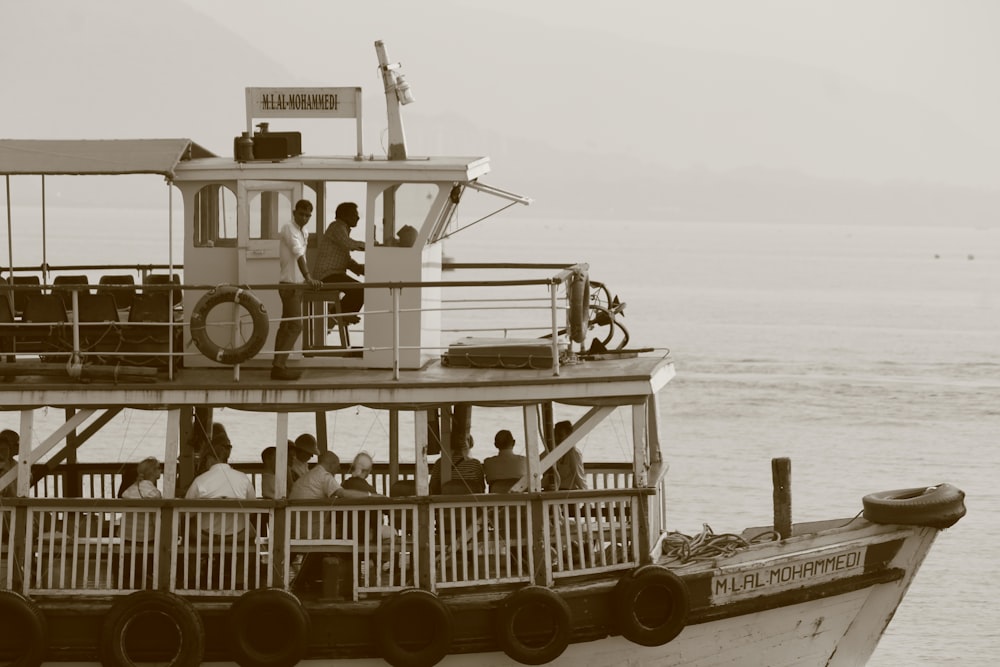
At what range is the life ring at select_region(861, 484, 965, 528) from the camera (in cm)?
1619

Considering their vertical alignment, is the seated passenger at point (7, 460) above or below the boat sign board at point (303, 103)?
below

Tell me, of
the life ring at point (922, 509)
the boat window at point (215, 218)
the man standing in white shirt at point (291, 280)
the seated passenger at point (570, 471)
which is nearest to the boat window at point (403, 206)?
the man standing in white shirt at point (291, 280)

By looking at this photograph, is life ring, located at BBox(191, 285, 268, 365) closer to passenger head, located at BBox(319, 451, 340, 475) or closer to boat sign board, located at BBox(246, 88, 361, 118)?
passenger head, located at BBox(319, 451, 340, 475)

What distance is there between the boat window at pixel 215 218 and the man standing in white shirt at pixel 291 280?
905 mm

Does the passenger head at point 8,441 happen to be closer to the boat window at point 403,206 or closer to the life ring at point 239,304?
the life ring at point 239,304

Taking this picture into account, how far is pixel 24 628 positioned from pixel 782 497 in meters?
7.88

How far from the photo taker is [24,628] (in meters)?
14.6

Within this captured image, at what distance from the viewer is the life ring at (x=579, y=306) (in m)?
15.8

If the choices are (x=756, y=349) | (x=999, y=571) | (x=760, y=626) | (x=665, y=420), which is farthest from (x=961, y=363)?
(x=760, y=626)

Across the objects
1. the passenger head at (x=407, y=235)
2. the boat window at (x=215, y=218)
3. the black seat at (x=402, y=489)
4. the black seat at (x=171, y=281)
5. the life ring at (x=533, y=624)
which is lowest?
the life ring at (x=533, y=624)

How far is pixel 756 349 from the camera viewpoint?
64375 millimetres

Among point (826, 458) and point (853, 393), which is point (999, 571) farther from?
point (853, 393)

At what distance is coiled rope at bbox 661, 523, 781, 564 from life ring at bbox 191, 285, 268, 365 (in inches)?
A: 179

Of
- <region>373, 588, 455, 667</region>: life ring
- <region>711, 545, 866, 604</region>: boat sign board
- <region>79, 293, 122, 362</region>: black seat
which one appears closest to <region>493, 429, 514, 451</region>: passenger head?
<region>373, 588, 455, 667</region>: life ring
